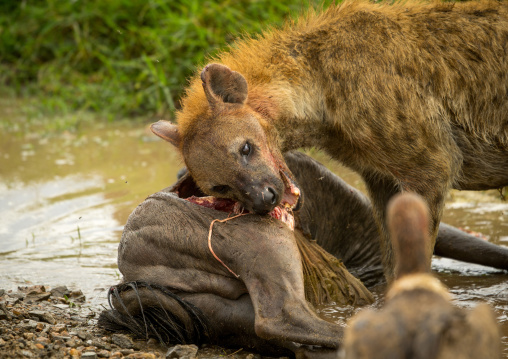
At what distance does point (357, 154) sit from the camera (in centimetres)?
371

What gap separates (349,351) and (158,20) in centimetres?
780

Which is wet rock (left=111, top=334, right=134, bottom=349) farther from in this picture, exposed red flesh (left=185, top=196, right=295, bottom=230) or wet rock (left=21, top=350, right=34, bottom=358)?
exposed red flesh (left=185, top=196, right=295, bottom=230)

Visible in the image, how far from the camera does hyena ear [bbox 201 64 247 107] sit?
3.56 meters

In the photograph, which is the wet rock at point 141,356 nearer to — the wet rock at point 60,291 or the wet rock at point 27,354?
the wet rock at point 27,354

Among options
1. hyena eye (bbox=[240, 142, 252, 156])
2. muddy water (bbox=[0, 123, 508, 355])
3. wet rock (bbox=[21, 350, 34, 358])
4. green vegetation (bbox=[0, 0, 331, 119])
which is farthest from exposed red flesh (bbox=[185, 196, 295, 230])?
Result: green vegetation (bbox=[0, 0, 331, 119])

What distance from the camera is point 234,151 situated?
135 inches

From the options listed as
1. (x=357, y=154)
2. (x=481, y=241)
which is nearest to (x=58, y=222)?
(x=357, y=154)

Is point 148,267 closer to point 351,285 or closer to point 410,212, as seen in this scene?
point 351,285

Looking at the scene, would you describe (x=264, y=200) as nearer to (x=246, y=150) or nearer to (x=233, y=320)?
(x=246, y=150)

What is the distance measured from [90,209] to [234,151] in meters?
2.54

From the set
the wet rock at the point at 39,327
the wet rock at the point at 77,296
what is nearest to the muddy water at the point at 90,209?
the wet rock at the point at 77,296

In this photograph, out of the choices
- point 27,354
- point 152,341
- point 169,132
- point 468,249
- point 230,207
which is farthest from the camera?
point 468,249

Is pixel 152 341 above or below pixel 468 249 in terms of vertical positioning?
below

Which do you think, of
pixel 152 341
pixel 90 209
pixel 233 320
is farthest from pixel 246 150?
pixel 90 209
